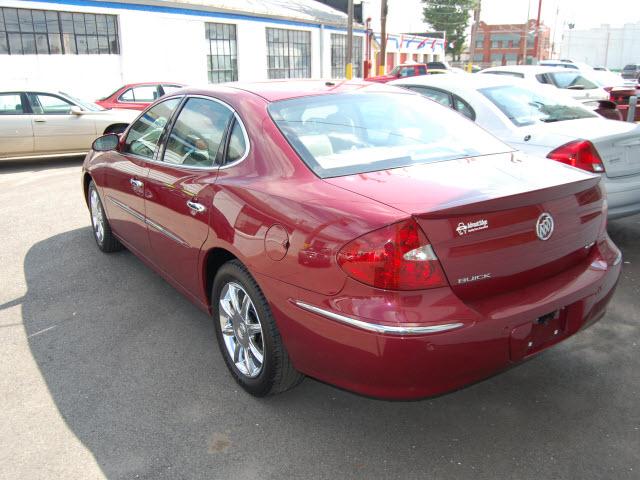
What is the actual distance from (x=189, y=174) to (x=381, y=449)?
1893mm

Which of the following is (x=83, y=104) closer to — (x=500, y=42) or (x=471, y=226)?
(x=471, y=226)

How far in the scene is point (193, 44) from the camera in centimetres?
2242

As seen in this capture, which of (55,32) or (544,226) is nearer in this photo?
(544,226)

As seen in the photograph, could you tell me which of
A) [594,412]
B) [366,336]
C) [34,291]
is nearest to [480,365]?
[366,336]

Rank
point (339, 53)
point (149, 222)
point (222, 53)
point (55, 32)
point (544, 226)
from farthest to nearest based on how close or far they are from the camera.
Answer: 1. point (339, 53)
2. point (222, 53)
3. point (55, 32)
4. point (149, 222)
5. point (544, 226)

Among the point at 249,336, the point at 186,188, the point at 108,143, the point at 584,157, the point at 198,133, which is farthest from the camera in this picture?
the point at 584,157

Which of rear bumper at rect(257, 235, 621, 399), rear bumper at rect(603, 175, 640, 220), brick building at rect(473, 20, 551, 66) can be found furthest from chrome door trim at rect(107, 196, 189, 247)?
brick building at rect(473, 20, 551, 66)

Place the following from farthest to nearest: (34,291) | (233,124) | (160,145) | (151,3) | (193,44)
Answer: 1. (193,44)
2. (151,3)
3. (34,291)
4. (160,145)
5. (233,124)

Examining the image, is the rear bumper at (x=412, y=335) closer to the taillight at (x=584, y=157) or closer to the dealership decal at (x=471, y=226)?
the dealership decal at (x=471, y=226)

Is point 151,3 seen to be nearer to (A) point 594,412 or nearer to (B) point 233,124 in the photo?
(B) point 233,124

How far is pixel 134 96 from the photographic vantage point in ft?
44.3

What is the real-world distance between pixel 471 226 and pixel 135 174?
2723 millimetres

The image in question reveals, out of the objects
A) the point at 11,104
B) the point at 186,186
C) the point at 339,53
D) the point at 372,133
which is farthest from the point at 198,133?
the point at 339,53

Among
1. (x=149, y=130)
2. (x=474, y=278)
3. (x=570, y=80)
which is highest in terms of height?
(x=570, y=80)
